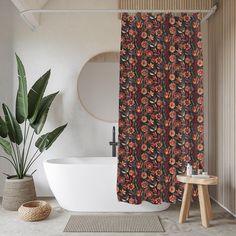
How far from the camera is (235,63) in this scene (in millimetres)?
3557

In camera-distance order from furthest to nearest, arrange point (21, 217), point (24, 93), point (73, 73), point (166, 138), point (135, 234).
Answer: point (73, 73)
point (24, 93)
point (166, 138)
point (21, 217)
point (135, 234)

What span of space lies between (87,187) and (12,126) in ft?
3.77

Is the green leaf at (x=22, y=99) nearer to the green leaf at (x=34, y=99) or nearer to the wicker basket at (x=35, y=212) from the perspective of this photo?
the green leaf at (x=34, y=99)

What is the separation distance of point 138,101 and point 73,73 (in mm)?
1261

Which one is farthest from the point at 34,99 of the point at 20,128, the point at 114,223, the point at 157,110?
the point at 114,223

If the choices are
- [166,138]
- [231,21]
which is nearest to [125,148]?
[166,138]

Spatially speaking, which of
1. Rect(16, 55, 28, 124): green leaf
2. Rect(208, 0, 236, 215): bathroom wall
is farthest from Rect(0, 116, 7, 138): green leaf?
Rect(208, 0, 236, 215): bathroom wall

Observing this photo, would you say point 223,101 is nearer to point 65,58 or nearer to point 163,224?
point 163,224

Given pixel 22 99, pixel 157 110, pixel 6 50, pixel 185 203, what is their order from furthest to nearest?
pixel 6 50
pixel 22 99
pixel 157 110
pixel 185 203

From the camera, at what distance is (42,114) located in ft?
13.2

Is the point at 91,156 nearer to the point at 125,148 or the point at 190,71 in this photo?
the point at 125,148

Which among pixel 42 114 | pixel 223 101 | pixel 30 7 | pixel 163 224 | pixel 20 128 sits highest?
pixel 30 7

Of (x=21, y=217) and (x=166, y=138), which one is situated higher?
(x=166, y=138)

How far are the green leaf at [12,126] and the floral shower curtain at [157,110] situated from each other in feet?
4.11
